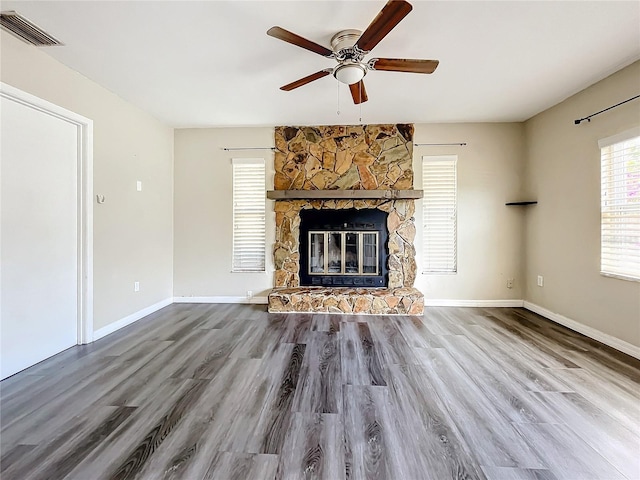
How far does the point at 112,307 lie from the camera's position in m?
3.17

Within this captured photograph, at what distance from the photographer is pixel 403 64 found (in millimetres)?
2115

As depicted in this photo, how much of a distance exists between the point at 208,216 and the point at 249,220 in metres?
0.64

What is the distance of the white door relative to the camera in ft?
7.24

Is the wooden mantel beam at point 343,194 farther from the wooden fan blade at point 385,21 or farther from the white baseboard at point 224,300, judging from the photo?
the wooden fan blade at point 385,21

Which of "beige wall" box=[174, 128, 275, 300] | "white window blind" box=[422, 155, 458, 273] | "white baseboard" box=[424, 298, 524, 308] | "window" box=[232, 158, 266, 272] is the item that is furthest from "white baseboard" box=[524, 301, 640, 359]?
"window" box=[232, 158, 266, 272]

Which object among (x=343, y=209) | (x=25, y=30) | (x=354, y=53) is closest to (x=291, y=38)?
(x=354, y=53)

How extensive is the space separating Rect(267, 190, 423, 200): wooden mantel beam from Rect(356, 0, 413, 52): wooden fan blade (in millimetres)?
2237

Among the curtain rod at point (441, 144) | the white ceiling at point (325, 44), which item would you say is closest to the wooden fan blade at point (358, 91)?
the white ceiling at point (325, 44)

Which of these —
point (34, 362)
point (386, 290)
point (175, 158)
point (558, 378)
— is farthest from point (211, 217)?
point (558, 378)

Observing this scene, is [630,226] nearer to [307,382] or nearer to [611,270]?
[611,270]

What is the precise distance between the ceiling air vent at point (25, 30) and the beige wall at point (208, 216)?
2.10m

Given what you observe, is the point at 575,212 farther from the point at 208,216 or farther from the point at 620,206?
the point at 208,216

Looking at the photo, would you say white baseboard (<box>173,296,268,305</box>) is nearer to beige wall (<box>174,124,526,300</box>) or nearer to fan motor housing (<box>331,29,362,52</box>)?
beige wall (<box>174,124,526,300</box>)

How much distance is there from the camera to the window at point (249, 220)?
4.34 metres
